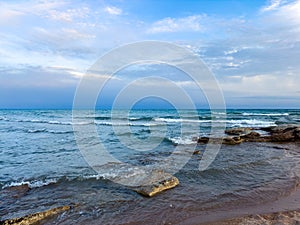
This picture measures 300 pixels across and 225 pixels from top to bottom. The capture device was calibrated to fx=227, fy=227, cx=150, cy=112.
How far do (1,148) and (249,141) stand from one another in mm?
14815

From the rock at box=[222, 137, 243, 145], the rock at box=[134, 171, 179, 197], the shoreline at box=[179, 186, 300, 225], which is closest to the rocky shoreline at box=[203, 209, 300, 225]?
the shoreline at box=[179, 186, 300, 225]

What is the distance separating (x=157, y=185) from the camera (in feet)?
20.1

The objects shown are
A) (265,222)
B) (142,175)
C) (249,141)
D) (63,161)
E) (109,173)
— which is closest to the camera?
(265,222)

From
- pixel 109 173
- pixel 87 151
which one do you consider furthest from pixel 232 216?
pixel 87 151

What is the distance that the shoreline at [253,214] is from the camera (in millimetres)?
4316

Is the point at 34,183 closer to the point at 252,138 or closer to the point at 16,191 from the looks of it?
the point at 16,191

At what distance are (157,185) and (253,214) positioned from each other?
2.44m

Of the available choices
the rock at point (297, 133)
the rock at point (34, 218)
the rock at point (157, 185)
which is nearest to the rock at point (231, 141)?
the rock at point (297, 133)

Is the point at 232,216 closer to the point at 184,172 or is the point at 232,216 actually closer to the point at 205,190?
the point at 205,190

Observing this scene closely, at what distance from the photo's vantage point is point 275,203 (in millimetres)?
5168

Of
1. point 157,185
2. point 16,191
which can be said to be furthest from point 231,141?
point 16,191

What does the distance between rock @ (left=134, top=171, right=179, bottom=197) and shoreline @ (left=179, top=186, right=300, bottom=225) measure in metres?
1.54

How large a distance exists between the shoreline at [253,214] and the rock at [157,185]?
1.54 meters

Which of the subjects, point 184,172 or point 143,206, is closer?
point 143,206
